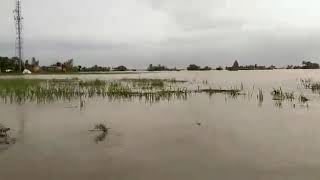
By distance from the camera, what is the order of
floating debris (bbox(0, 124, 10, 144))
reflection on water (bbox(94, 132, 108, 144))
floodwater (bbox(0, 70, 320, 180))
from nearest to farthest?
floodwater (bbox(0, 70, 320, 180)) < floating debris (bbox(0, 124, 10, 144)) < reflection on water (bbox(94, 132, 108, 144))

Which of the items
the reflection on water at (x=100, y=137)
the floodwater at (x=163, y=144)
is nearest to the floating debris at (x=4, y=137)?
the floodwater at (x=163, y=144)

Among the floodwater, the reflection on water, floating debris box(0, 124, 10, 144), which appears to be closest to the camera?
the floodwater

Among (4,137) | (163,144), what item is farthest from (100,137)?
(4,137)

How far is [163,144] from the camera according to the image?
9664 mm

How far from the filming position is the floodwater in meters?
7.27

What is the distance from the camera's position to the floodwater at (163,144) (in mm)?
7270

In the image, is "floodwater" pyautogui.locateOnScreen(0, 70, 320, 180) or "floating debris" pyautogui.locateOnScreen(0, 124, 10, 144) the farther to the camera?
"floating debris" pyautogui.locateOnScreen(0, 124, 10, 144)

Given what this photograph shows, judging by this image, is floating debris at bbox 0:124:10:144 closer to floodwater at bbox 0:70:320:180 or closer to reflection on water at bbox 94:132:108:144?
floodwater at bbox 0:70:320:180

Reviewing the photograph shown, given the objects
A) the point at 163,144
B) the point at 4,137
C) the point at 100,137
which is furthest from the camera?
the point at 100,137

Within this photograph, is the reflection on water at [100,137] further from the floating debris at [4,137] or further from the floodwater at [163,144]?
the floating debris at [4,137]

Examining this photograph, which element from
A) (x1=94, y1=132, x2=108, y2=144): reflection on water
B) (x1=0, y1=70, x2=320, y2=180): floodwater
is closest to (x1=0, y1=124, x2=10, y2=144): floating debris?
(x1=0, y1=70, x2=320, y2=180): floodwater

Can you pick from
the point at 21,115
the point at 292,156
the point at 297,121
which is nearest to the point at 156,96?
the point at 21,115

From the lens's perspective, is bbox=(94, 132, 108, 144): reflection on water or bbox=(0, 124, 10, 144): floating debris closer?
bbox=(0, 124, 10, 144): floating debris

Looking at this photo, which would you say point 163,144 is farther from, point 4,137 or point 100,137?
point 4,137
